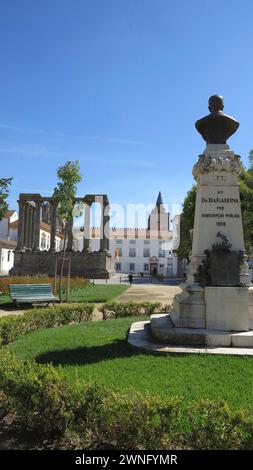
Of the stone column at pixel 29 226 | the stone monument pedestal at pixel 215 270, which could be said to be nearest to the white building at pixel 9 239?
the stone column at pixel 29 226

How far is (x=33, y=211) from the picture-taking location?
54.3 metres

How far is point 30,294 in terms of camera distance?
15922 millimetres

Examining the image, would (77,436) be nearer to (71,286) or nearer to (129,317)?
(129,317)

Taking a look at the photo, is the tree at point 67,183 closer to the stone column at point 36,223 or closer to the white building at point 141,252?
the stone column at point 36,223

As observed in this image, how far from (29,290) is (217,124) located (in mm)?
11168

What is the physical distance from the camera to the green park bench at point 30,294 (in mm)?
15344

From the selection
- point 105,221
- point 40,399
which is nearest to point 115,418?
point 40,399

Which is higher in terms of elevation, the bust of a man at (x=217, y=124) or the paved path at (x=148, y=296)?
the bust of a man at (x=217, y=124)

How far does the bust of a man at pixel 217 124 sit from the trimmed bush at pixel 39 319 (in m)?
6.19

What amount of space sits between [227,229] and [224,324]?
1.93 meters

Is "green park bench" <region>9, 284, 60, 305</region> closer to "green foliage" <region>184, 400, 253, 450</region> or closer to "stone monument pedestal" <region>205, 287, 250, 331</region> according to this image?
"stone monument pedestal" <region>205, 287, 250, 331</region>

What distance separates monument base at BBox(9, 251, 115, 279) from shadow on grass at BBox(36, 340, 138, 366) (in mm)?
38133

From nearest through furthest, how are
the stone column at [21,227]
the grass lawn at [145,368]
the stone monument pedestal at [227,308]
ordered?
the grass lawn at [145,368] → the stone monument pedestal at [227,308] → the stone column at [21,227]

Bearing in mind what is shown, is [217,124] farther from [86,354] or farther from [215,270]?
[86,354]
